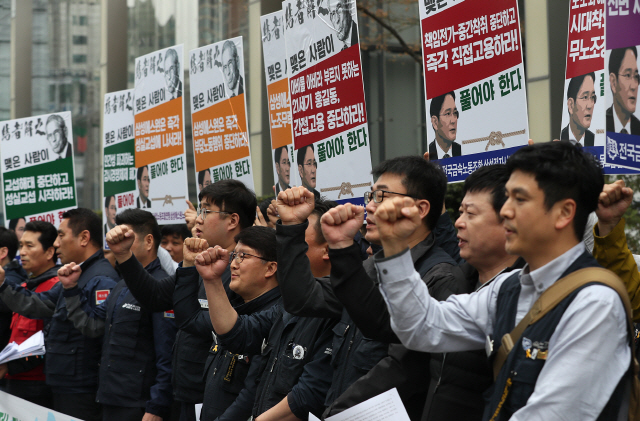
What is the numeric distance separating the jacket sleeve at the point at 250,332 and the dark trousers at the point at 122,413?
60.3 inches

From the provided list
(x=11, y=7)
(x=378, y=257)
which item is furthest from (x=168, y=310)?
(x=11, y=7)

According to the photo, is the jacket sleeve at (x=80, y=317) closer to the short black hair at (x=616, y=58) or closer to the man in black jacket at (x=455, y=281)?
the man in black jacket at (x=455, y=281)

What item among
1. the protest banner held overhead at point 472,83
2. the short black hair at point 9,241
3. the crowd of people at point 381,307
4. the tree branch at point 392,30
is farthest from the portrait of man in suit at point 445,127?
the tree branch at point 392,30

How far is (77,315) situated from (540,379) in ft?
13.3

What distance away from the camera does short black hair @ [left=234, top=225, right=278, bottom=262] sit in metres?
4.28

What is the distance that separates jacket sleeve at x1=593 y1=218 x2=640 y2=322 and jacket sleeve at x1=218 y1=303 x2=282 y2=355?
181cm

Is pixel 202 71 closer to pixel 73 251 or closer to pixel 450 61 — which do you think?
pixel 73 251

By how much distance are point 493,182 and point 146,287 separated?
2594 mm

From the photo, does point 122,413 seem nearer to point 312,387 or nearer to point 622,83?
point 312,387

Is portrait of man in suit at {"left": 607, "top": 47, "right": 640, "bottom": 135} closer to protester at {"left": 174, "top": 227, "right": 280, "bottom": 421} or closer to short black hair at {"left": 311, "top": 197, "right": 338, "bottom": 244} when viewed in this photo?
short black hair at {"left": 311, "top": 197, "right": 338, "bottom": 244}

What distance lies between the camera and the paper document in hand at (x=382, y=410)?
2494 millimetres

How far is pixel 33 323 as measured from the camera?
6.37 metres

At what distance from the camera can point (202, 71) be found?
6.52 m

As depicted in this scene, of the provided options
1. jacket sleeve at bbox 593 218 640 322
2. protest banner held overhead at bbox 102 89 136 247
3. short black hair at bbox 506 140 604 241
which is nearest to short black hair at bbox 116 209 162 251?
protest banner held overhead at bbox 102 89 136 247
